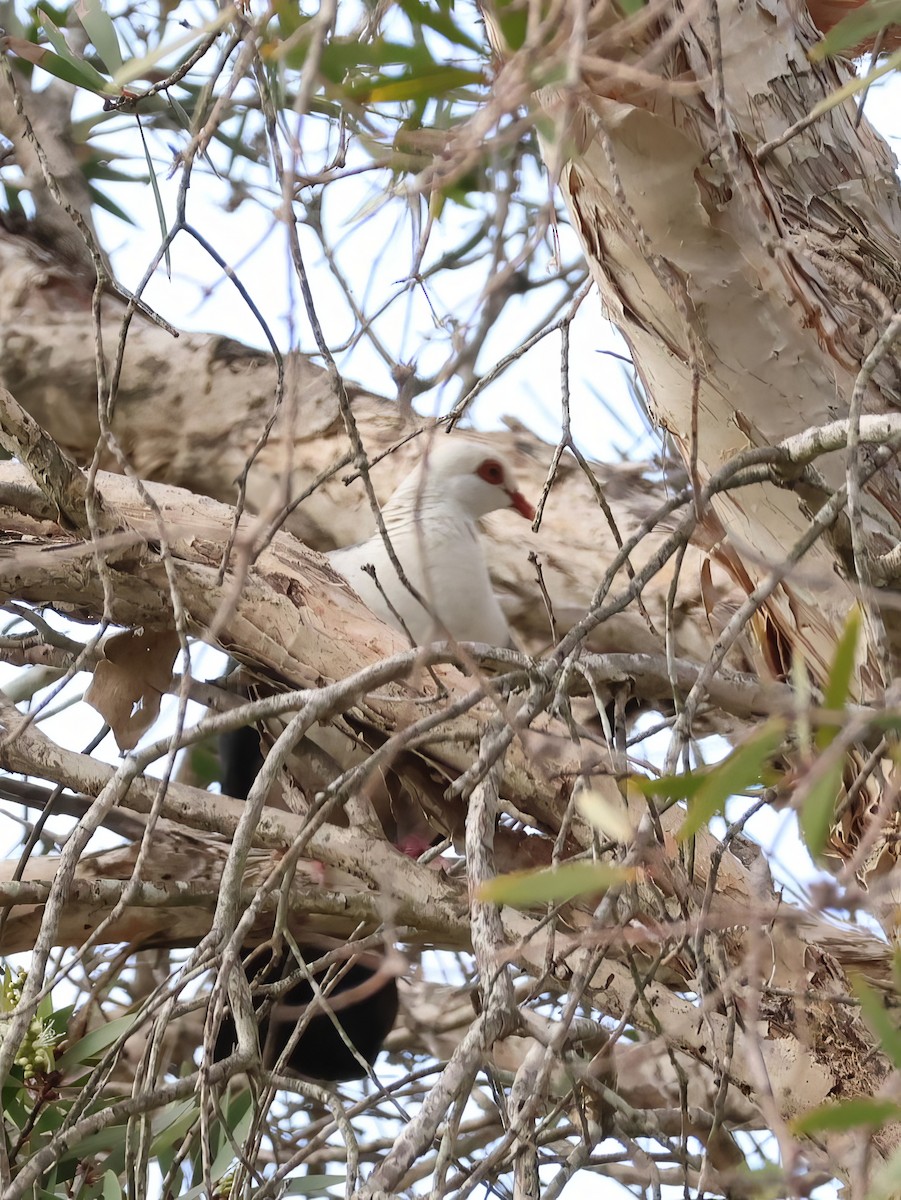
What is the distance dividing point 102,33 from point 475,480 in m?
1.47

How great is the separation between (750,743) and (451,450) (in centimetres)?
198

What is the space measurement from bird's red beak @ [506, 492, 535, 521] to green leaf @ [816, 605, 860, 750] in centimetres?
191

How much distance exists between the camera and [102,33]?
43.1 inches

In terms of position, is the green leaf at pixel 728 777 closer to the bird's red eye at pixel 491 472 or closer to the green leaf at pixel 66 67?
the green leaf at pixel 66 67

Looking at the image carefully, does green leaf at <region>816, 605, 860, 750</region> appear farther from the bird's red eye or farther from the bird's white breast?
the bird's red eye

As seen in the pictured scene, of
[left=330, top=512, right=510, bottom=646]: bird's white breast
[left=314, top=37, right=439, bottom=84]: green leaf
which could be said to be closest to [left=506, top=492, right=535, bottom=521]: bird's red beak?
[left=330, top=512, right=510, bottom=646]: bird's white breast

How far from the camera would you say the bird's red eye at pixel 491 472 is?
250cm

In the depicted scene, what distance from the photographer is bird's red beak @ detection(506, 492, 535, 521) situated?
253cm

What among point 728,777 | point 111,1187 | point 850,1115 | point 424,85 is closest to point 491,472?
point 111,1187

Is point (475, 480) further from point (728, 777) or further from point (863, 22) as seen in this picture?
point (728, 777)

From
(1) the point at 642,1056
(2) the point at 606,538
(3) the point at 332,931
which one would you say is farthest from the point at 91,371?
(1) the point at 642,1056

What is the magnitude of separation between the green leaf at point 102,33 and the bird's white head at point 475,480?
1388 mm

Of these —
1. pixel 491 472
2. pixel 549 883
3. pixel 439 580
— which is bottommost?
pixel 549 883

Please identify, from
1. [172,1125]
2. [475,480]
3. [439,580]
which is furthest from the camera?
[475,480]
